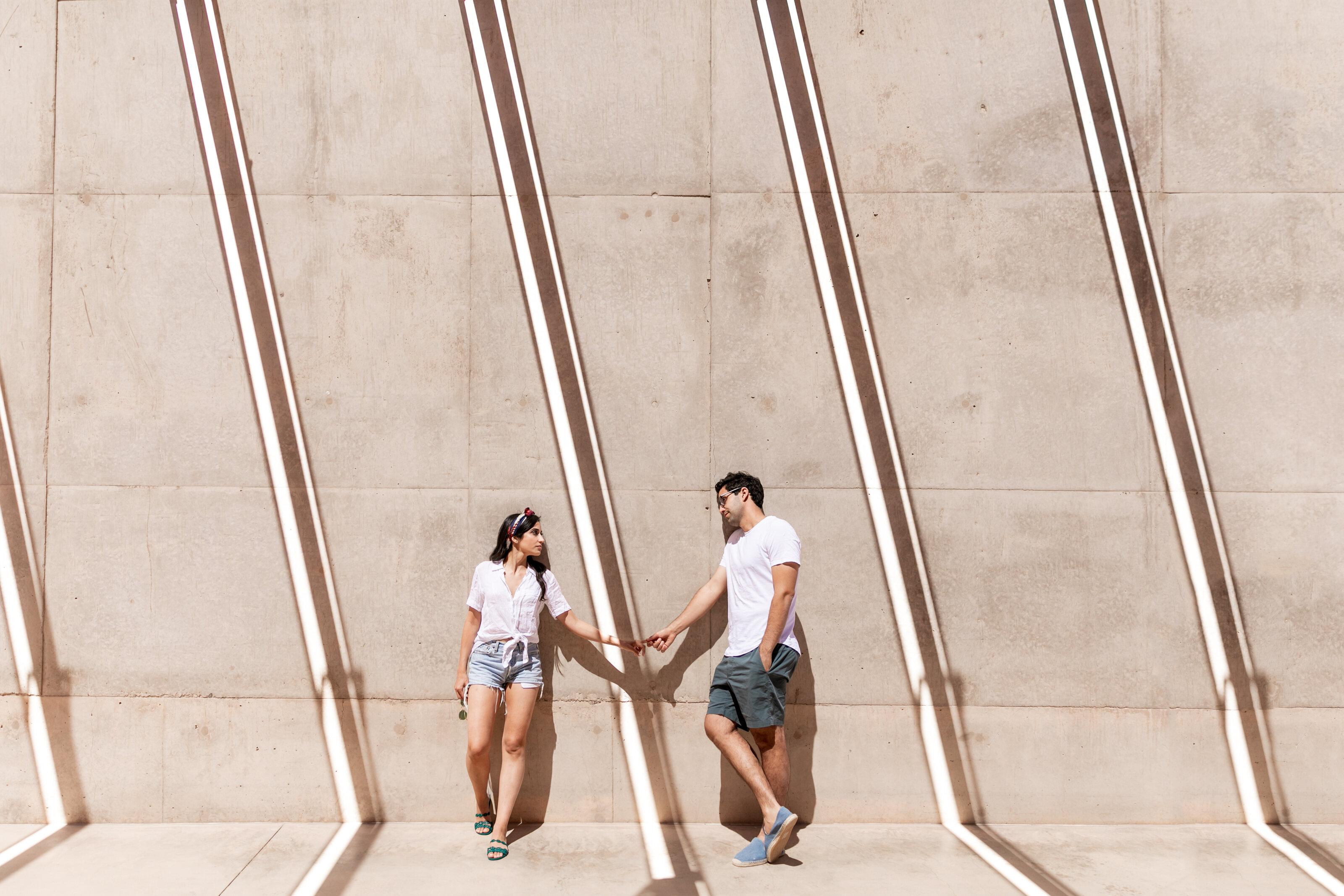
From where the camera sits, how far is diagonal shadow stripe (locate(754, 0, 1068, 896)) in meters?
5.15

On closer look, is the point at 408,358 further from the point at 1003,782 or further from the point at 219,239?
the point at 1003,782

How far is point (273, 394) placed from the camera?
519 cm

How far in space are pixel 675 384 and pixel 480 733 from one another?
2.32 m

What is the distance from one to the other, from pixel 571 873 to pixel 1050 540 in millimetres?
3393

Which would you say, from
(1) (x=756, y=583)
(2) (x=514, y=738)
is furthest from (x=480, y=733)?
(1) (x=756, y=583)

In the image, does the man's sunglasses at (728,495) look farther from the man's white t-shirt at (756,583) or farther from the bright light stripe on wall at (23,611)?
the bright light stripe on wall at (23,611)

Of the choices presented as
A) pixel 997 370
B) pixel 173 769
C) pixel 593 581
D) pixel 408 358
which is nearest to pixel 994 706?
pixel 997 370

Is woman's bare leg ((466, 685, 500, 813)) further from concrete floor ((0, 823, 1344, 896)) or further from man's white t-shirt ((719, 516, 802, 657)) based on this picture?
man's white t-shirt ((719, 516, 802, 657))

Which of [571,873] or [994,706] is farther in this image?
[994,706]

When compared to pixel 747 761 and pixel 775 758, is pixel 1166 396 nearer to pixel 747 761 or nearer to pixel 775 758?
pixel 775 758

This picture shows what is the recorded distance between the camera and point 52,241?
17.0ft

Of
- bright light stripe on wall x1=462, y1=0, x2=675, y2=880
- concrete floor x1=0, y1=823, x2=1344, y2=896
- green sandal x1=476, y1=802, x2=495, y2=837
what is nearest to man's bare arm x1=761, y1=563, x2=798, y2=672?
bright light stripe on wall x1=462, y1=0, x2=675, y2=880

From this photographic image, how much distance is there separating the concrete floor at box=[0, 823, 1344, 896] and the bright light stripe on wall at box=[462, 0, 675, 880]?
58cm

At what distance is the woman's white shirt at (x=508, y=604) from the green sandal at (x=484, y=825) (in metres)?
0.99
